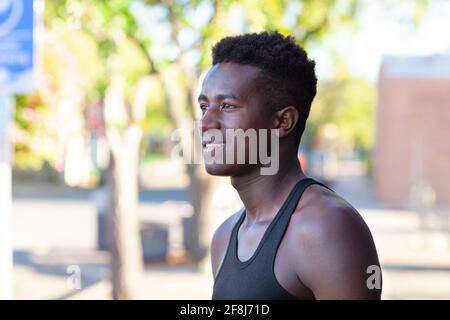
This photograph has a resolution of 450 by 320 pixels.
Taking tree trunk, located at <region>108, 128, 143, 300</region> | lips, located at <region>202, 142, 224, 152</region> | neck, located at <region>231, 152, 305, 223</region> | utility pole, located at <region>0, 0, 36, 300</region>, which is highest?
utility pole, located at <region>0, 0, 36, 300</region>

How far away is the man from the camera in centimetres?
201

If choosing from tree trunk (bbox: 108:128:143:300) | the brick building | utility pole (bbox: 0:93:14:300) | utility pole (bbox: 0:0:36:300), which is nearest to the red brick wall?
the brick building

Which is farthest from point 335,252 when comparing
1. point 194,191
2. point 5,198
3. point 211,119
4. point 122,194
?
point 194,191

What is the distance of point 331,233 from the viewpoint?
6.60 ft

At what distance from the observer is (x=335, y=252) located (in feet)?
6.54

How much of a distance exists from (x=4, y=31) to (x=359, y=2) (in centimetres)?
917

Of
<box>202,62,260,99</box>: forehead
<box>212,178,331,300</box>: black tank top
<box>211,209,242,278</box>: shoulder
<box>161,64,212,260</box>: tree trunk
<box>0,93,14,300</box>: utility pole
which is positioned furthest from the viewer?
<box>161,64,212,260</box>: tree trunk

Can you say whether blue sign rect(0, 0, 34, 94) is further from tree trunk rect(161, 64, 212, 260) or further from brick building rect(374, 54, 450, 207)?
brick building rect(374, 54, 450, 207)

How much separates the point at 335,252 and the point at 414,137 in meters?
24.2

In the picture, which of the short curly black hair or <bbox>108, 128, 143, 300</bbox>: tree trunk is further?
<bbox>108, 128, 143, 300</bbox>: tree trunk

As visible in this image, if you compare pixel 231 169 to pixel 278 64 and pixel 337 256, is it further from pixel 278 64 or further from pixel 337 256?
pixel 337 256

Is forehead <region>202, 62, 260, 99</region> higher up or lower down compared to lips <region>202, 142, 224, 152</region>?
higher up

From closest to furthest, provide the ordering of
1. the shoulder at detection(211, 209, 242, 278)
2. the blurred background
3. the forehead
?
the forehead
the shoulder at detection(211, 209, 242, 278)
the blurred background

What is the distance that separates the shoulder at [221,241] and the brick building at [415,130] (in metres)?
22.5
